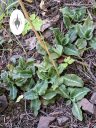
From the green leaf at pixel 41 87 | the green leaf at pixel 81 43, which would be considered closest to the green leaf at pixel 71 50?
the green leaf at pixel 81 43

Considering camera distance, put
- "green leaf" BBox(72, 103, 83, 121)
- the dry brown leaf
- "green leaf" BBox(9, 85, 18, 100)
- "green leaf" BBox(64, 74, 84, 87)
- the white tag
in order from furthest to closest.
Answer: the dry brown leaf → "green leaf" BBox(9, 85, 18, 100) → "green leaf" BBox(64, 74, 84, 87) → "green leaf" BBox(72, 103, 83, 121) → the white tag

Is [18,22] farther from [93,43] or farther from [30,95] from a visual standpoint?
[93,43]

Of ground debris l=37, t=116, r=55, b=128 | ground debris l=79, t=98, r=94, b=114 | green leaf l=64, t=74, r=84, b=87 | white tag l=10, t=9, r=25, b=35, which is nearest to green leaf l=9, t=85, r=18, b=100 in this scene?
ground debris l=37, t=116, r=55, b=128

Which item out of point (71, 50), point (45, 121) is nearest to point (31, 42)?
point (71, 50)

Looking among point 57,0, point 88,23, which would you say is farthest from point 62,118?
point 57,0

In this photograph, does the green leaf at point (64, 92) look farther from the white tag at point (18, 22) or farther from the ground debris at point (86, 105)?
the white tag at point (18, 22)

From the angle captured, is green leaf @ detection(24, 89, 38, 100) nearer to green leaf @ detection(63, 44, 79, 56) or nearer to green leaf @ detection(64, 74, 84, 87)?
green leaf @ detection(64, 74, 84, 87)
